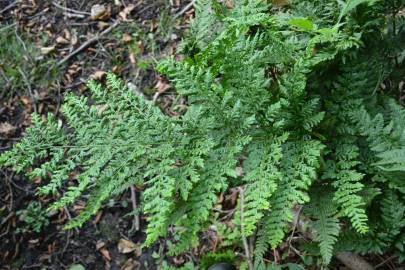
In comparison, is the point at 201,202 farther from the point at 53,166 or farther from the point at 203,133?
the point at 53,166

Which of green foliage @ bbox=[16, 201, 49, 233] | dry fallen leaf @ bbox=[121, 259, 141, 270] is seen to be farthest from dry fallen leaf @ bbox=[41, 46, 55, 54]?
dry fallen leaf @ bbox=[121, 259, 141, 270]

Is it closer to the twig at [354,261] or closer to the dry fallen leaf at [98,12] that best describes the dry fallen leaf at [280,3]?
the twig at [354,261]

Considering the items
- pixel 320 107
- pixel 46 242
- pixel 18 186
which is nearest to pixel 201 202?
pixel 320 107

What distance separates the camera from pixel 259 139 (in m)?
2.17

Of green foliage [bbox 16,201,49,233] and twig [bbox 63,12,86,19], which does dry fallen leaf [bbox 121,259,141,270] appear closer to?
green foliage [bbox 16,201,49,233]

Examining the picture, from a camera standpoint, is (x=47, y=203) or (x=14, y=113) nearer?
(x=47, y=203)

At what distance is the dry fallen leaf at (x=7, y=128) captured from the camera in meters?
4.41

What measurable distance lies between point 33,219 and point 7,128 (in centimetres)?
97

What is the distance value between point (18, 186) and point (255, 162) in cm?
278

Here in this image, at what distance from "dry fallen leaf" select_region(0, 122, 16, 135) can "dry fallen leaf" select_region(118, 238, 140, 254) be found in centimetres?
154

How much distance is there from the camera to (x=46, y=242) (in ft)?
13.0

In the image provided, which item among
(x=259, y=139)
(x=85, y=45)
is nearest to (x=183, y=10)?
(x=85, y=45)

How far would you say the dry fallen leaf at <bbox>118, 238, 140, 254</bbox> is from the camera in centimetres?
374

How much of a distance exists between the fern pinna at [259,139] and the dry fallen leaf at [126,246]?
65.2 inches
